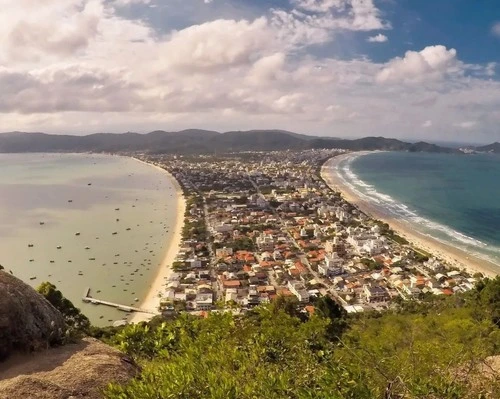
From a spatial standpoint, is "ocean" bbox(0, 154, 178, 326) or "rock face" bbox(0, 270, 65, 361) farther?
"ocean" bbox(0, 154, 178, 326)

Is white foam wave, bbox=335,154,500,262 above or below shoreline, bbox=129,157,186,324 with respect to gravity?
above

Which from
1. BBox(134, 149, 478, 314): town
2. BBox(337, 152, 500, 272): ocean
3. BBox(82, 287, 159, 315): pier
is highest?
BBox(337, 152, 500, 272): ocean

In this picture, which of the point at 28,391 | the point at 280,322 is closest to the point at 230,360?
the point at 280,322

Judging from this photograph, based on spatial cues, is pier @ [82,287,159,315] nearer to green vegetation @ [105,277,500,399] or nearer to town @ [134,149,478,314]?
town @ [134,149,478,314]

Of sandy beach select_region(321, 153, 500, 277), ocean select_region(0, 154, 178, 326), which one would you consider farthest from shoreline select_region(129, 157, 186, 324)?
sandy beach select_region(321, 153, 500, 277)

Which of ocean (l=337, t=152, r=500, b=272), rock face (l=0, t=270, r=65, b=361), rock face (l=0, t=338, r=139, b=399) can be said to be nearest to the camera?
rock face (l=0, t=338, r=139, b=399)
